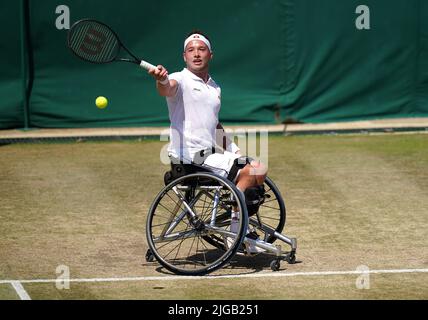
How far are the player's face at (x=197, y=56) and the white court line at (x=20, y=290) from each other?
1.85 meters

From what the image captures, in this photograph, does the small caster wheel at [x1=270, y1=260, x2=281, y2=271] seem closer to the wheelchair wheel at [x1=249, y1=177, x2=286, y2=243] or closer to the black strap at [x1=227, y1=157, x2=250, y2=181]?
the wheelchair wheel at [x1=249, y1=177, x2=286, y2=243]

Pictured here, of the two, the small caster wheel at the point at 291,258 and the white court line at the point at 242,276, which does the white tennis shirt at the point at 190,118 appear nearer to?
the white court line at the point at 242,276

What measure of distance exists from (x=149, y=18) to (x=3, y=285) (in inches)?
272

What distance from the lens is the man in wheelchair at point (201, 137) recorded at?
704cm

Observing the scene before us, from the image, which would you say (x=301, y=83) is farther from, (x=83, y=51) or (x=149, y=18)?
(x=83, y=51)

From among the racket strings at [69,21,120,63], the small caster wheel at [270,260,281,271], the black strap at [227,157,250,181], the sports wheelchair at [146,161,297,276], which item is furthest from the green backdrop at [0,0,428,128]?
the small caster wheel at [270,260,281,271]

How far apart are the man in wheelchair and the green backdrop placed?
597 centimetres

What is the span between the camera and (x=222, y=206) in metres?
7.07

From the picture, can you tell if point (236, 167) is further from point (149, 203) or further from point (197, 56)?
point (149, 203)

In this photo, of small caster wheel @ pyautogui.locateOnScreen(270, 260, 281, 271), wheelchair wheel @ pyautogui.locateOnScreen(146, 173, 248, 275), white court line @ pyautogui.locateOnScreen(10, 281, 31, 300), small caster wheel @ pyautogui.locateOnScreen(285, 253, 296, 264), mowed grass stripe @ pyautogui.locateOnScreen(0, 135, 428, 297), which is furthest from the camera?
mowed grass stripe @ pyautogui.locateOnScreen(0, 135, 428, 297)

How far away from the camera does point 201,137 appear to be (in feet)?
23.3

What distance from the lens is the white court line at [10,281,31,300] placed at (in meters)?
6.38

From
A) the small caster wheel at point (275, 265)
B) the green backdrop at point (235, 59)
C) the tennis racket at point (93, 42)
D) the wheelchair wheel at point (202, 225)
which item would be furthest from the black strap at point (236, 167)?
the green backdrop at point (235, 59)
